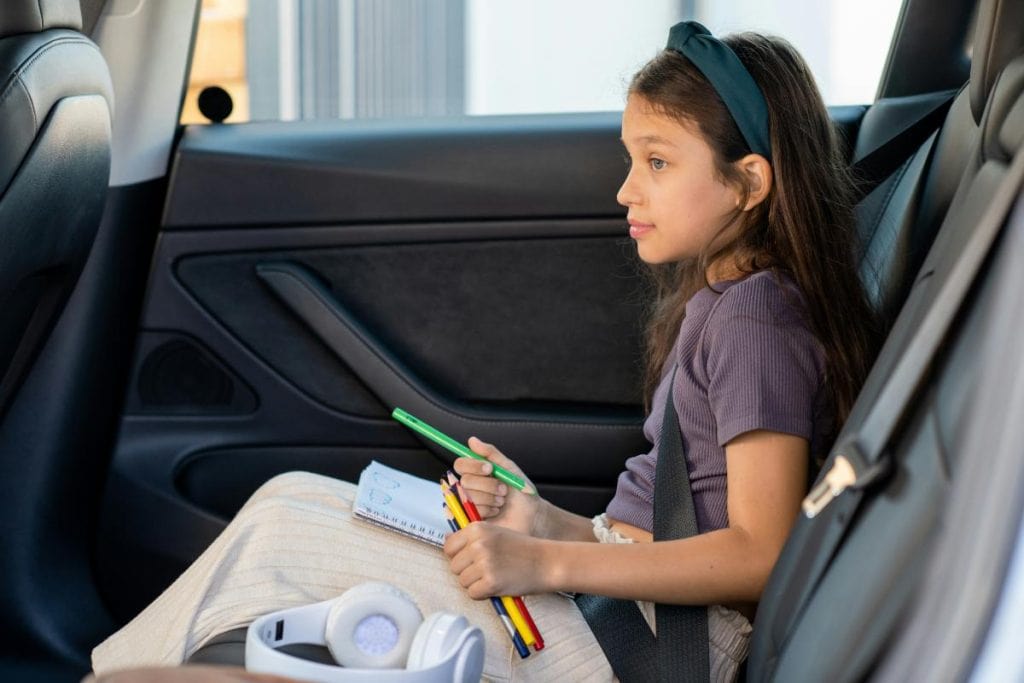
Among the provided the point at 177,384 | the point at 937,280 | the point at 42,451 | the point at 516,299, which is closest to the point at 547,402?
the point at 516,299

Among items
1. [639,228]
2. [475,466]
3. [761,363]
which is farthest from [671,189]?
[475,466]

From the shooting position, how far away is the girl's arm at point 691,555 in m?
1.22

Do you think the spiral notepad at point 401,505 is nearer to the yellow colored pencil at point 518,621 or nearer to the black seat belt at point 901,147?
the yellow colored pencil at point 518,621

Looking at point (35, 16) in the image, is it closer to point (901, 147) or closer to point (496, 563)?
point (496, 563)

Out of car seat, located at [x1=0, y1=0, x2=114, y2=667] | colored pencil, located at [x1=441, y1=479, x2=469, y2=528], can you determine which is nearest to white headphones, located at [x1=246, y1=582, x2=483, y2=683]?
colored pencil, located at [x1=441, y1=479, x2=469, y2=528]

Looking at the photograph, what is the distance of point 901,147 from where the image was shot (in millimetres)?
1715

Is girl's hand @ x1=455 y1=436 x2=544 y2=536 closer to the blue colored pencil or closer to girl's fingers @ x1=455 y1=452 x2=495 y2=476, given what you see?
girl's fingers @ x1=455 y1=452 x2=495 y2=476

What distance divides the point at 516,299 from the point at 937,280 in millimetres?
1025

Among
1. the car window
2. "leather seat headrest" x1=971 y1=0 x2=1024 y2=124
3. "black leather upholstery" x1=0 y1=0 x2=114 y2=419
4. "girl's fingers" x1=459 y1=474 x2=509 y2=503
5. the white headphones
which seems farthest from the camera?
the car window

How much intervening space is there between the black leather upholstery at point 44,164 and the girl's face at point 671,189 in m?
0.58

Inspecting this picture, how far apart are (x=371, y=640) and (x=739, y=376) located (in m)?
0.42

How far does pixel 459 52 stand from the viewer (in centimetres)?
228

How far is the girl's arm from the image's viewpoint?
1218mm

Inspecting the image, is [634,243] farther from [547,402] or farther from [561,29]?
[561,29]
